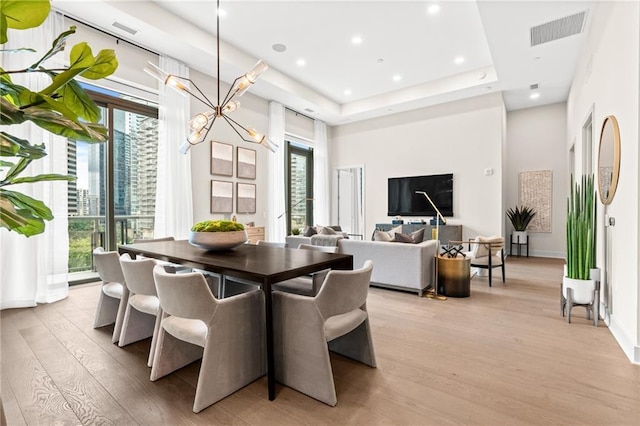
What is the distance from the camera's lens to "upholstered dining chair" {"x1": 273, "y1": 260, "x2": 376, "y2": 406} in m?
1.78

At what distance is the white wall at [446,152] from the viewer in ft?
21.1

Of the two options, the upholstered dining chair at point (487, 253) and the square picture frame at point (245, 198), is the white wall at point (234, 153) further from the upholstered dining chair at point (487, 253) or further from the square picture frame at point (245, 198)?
the upholstered dining chair at point (487, 253)

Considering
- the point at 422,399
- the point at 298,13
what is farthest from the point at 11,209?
the point at 298,13

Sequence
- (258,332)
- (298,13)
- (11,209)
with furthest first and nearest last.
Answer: (298,13) < (258,332) < (11,209)

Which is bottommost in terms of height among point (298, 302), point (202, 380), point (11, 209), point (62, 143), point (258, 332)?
point (202, 380)

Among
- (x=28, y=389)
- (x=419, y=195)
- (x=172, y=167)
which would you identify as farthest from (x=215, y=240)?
(x=419, y=195)

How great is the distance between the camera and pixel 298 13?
4219 mm

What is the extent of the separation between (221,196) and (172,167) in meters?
1.09

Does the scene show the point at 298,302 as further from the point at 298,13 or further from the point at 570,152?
the point at 570,152

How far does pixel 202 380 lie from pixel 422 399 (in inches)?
49.4

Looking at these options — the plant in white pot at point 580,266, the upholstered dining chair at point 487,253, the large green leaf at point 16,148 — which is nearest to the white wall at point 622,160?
the plant in white pot at point 580,266

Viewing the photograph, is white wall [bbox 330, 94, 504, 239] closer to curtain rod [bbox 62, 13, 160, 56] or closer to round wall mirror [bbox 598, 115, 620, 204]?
round wall mirror [bbox 598, 115, 620, 204]

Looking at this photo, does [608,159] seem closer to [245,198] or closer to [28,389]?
[28,389]

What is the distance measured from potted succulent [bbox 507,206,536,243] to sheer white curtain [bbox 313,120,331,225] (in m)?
4.42
